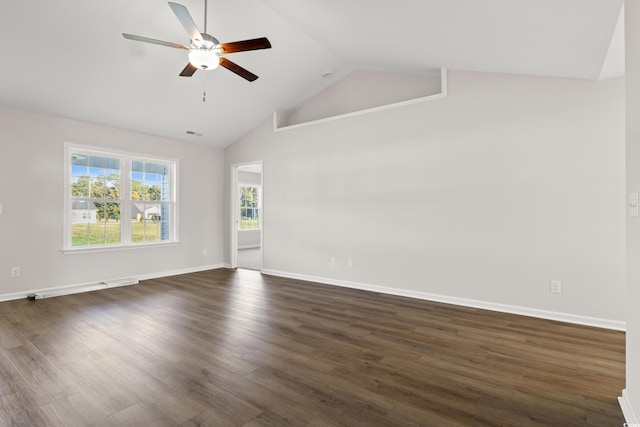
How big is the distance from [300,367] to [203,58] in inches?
109

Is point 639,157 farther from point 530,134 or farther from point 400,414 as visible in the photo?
point 530,134

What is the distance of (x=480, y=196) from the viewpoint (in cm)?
385

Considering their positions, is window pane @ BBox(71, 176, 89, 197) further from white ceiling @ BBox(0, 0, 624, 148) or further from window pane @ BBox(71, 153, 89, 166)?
white ceiling @ BBox(0, 0, 624, 148)

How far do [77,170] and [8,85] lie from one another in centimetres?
143

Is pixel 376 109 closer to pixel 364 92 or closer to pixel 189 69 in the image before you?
pixel 364 92

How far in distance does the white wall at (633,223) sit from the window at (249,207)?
30.7 ft

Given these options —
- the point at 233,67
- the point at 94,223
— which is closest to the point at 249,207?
the point at 94,223

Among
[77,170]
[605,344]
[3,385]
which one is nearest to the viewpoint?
[3,385]

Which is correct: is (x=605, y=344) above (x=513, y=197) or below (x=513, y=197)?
below

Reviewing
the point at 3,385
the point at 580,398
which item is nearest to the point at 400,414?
the point at 580,398

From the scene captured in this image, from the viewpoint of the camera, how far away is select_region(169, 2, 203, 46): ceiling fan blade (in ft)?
7.77

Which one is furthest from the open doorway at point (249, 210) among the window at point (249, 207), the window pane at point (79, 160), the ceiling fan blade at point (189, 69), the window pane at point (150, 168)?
the ceiling fan blade at point (189, 69)

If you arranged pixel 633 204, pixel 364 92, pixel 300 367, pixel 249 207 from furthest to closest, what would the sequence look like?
pixel 249 207 < pixel 364 92 < pixel 300 367 < pixel 633 204

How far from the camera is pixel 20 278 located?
4.27 meters
